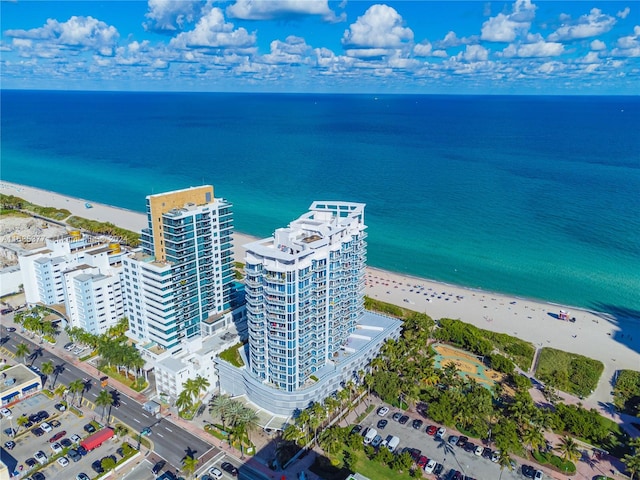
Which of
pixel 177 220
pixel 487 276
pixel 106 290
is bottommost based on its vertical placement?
pixel 487 276

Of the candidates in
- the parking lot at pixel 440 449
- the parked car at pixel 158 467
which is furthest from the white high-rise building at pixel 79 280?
the parking lot at pixel 440 449

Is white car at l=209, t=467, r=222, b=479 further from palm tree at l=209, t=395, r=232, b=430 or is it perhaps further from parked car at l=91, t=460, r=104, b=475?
parked car at l=91, t=460, r=104, b=475

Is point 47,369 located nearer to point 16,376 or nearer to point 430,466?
point 16,376

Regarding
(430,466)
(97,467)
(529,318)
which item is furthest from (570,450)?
(97,467)

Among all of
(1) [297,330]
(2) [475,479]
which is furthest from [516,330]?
(1) [297,330]

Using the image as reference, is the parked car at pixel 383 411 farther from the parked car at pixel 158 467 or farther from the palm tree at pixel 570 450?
the parked car at pixel 158 467

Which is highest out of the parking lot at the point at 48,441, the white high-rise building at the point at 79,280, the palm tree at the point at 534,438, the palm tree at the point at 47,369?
the white high-rise building at the point at 79,280

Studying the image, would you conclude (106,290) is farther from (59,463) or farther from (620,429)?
(620,429)
